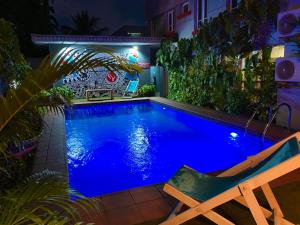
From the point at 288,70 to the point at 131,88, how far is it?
9.52 metres

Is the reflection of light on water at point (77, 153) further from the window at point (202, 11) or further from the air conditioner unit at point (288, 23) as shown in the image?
the window at point (202, 11)

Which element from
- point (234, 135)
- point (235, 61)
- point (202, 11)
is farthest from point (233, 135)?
point (202, 11)

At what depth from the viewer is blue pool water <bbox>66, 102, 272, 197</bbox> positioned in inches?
203

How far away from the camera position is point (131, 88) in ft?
49.1

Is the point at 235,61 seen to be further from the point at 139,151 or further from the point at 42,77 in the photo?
the point at 42,77

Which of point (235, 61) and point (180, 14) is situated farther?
point (180, 14)

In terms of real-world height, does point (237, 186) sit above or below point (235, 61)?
below

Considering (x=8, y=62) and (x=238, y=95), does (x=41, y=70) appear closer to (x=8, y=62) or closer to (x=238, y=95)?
(x=8, y=62)

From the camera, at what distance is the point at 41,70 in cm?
158

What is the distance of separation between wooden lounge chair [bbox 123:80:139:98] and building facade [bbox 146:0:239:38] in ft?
11.4

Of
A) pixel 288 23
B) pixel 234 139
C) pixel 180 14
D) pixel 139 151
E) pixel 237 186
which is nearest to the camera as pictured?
pixel 237 186

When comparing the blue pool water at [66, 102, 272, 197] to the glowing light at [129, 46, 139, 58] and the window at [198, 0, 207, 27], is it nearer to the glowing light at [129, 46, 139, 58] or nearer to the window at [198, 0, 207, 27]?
the window at [198, 0, 207, 27]

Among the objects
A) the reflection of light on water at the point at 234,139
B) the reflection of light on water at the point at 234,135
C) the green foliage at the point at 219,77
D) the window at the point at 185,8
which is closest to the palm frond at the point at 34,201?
the reflection of light on water at the point at 234,139

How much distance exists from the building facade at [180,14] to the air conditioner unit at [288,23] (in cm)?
432
